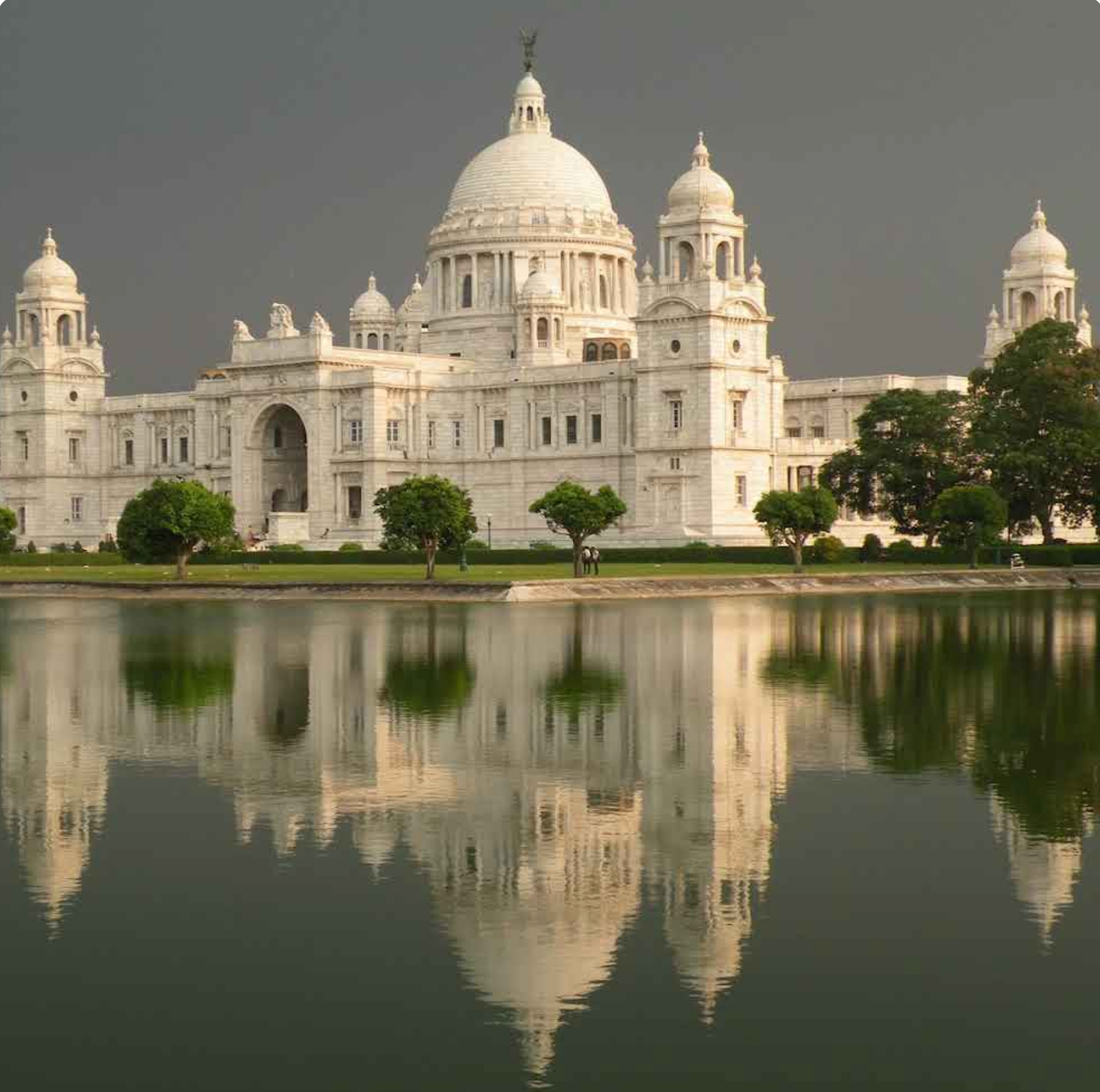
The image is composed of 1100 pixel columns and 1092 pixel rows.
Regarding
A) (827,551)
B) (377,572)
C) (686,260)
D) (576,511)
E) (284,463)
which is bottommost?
(377,572)

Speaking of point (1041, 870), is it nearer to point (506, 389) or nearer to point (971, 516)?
Answer: point (971, 516)

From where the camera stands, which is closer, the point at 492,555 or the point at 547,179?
the point at 492,555

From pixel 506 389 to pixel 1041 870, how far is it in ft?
283

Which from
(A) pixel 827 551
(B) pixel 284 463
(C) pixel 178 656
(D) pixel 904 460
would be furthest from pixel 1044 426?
(C) pixel 178 656

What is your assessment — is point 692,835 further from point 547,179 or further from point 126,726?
point 547,179

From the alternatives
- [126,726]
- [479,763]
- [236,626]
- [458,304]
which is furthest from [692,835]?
[458,304]

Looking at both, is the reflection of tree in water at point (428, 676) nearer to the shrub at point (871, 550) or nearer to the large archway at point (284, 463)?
the shrub at point (871, 550)

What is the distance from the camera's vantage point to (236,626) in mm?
43594

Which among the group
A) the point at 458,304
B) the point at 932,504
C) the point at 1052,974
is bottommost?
the point at 1052,974

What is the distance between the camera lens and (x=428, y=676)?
Result: 30656 mm

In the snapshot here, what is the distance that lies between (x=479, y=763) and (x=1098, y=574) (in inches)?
1900

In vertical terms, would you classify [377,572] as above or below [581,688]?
above

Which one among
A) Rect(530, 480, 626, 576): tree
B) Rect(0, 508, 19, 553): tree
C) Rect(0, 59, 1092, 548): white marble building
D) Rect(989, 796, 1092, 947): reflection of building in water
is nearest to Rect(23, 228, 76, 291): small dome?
Rect(0, 59, 1092, 548): white marble building

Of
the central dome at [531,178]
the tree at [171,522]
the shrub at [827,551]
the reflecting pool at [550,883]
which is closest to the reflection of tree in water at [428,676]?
the reflecting pool at [550,883]
